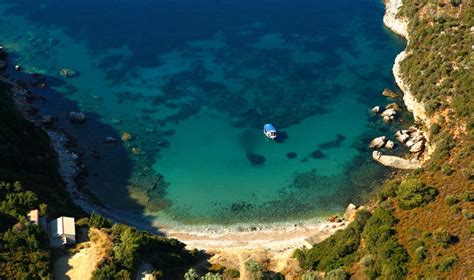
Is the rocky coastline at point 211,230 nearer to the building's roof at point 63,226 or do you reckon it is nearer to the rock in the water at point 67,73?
the building's roof at point 63,226

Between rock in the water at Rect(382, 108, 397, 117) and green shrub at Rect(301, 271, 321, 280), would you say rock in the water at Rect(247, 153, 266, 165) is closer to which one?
rock in the water at Rect(382, 108, 397, 117)

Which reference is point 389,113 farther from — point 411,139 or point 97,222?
point 97,222

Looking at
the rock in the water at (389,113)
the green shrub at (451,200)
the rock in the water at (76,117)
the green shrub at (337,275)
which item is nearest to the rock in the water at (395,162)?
the rock in the water at (389,113)

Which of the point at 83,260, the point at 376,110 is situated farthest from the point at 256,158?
the point at 83,260

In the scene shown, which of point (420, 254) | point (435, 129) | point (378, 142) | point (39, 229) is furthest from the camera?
point (378, 142)

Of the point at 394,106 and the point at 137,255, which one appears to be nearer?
the point at 137,255

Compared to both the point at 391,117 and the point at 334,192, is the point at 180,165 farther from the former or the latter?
the point at 391,117
